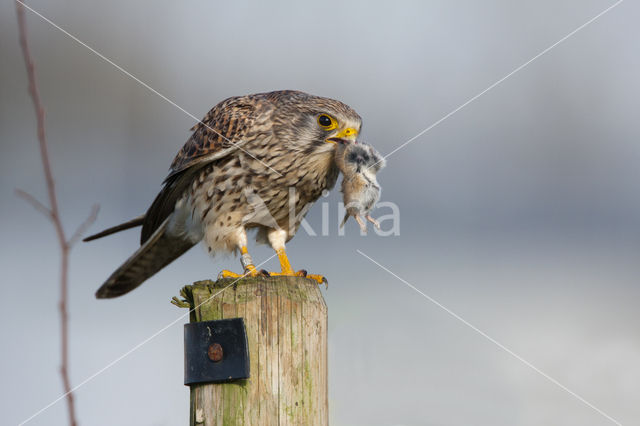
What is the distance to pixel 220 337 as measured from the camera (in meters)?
2.02

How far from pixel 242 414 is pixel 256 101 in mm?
2084

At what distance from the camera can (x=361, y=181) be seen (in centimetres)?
313

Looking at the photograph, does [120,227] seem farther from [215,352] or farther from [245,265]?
[215,352]

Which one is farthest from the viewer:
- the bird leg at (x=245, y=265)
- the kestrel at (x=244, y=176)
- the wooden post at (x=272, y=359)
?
the kestrel at (x=244, y=176)

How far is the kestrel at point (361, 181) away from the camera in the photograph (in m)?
3.12

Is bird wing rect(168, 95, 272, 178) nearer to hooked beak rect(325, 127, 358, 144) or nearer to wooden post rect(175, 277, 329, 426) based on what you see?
hooked beak rect(325, 127, 358, 144)

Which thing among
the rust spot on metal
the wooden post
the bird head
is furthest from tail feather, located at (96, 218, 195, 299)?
the rust spot on metal

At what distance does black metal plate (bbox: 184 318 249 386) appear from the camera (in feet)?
6.48

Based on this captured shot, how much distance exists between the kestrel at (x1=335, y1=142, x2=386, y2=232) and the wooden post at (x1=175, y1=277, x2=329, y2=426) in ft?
3.35

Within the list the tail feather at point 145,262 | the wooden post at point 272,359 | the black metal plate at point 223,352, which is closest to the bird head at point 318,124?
the tail feather at point 145,262

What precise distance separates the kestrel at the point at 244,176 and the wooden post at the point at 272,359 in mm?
1110

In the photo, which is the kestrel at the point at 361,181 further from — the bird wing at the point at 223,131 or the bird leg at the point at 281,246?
the bird wing at the point at 223,131

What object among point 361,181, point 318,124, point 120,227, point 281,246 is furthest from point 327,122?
point 120,227

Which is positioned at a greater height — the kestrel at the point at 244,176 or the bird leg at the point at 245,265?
the kestrel at the point at 244,176
